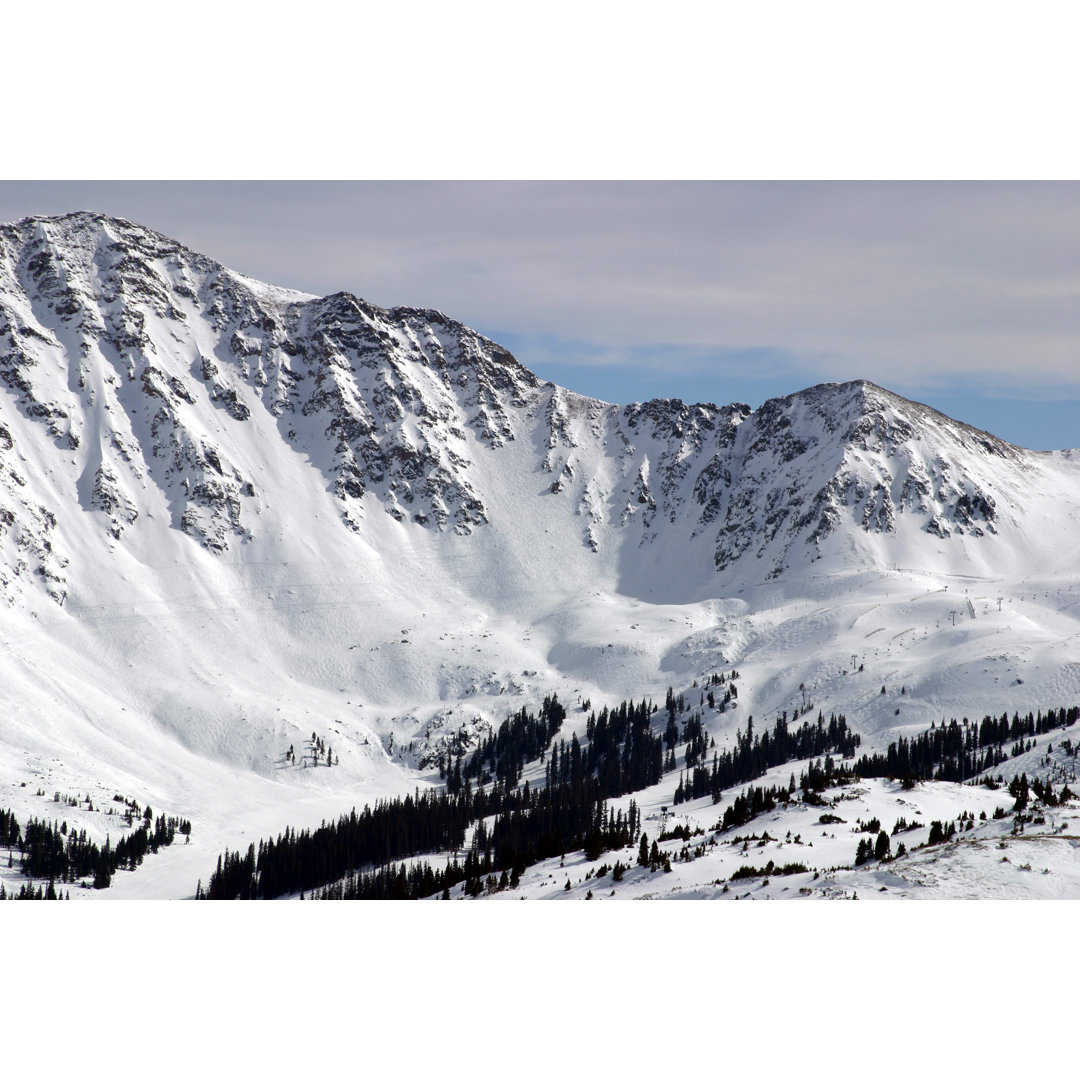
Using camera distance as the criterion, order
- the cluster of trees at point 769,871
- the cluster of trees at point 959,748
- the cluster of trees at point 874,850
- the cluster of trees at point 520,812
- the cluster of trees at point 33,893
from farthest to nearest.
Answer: the cluster of trees at point 959,748
the cluster of trees at point 520,812
the cluster of trees at point 33,893
the cluster of trees at point 769,871
the cluster of trees at point 874,850

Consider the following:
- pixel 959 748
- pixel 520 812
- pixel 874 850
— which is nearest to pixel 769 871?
pixel 874 850

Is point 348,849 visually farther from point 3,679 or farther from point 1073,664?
point 1073,664

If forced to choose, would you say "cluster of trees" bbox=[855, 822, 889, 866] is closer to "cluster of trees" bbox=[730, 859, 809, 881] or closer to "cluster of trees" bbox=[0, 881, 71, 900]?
"cluster of trees" bbox=[730, 859, 809, 881]

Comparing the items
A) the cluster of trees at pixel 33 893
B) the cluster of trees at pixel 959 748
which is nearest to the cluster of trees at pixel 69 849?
the cluster of trees at pixel 33 893

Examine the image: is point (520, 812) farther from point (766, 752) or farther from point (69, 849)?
point (69, 849)

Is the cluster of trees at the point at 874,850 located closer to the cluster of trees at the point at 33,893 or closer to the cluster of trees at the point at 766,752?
the cluster of trees at the point at 766,752
